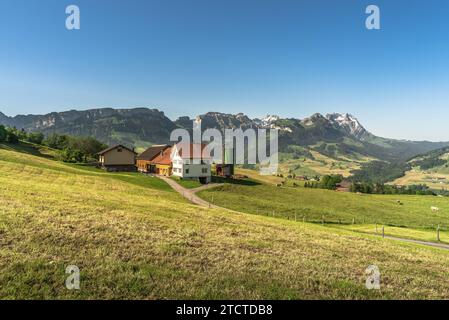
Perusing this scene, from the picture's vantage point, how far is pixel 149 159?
114 metres

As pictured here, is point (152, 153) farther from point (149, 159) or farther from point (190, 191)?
point (190, 191)

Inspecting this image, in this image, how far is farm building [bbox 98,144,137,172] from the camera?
106000 mm

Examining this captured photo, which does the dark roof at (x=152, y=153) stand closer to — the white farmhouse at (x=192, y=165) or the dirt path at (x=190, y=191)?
the white farmhouse at (x=192, y=165)

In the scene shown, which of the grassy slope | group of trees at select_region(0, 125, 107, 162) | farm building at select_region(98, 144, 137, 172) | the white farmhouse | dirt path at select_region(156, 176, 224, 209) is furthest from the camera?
group of trees at select_region(0, 125, 107, 162)

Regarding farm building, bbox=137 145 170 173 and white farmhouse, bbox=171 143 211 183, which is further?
farm building, bbox=137 145 170 173

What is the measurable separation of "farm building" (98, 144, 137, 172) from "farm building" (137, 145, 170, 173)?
528 cm

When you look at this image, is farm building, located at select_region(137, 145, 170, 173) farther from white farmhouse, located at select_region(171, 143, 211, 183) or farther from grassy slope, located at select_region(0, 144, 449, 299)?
grassy slope, located at select_region(0, 144, 449, 299)

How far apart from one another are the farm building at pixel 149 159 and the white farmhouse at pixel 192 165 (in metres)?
18.0

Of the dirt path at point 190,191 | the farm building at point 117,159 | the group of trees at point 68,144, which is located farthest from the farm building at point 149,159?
the dirt path at point 190,191

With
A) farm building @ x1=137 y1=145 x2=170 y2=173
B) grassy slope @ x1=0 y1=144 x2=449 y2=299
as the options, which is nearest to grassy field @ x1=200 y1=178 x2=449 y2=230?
farm building @ x1=137 y1=145 x2=170 y2=173

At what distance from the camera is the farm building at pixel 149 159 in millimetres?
111375

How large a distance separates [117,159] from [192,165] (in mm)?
33564
